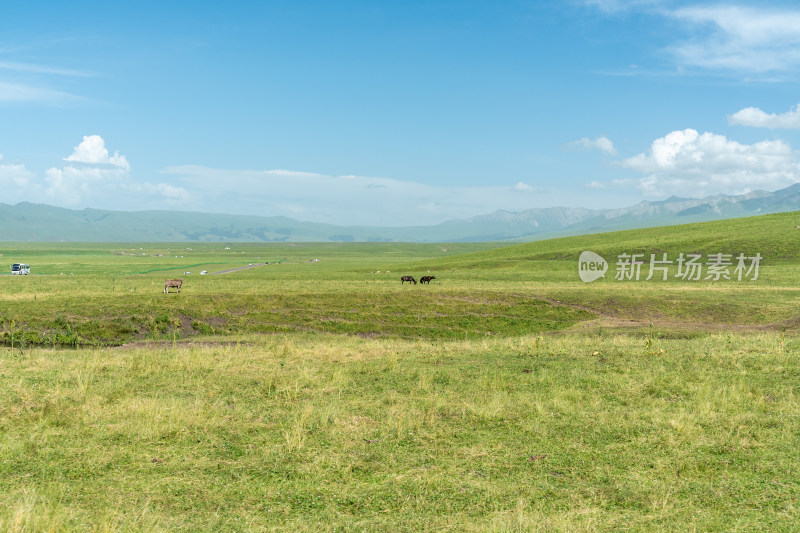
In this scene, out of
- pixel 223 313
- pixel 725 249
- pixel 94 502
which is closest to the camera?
pixel 94 502

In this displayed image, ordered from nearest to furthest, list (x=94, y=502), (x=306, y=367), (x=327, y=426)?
(x=94, y=502) → (x=327, y=426) → (x=306, y=367)

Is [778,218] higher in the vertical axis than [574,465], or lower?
higher

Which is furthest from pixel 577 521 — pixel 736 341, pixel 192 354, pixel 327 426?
pixel 736 341

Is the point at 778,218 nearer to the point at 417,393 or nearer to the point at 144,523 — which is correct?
the point at 417,393

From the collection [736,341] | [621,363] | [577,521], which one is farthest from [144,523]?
[736,341]

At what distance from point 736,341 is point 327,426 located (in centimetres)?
2381

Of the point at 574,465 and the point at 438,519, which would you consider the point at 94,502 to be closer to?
the point at 438,519

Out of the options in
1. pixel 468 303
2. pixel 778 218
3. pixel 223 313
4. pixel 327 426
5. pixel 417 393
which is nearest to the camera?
pixel 327 426

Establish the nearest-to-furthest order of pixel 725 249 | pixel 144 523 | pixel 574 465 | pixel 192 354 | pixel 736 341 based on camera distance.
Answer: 1. pixel 144 523
2. pixel 574 465
3. pixel 192 354
4. pixel 736 341
5. pixel 725 249

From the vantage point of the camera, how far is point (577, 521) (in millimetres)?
8906

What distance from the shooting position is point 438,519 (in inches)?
357

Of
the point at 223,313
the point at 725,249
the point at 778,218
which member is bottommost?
the point at 223,313

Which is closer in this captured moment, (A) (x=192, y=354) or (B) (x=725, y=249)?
(A) (x=192, y=354)

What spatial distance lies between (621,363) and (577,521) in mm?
14150
